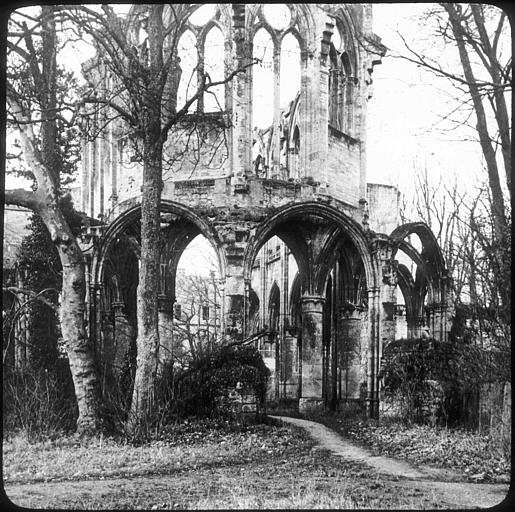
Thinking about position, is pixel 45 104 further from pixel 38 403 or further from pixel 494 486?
pixel 494 486

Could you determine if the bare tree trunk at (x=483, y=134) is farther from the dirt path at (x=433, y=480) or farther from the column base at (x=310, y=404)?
the column base at (x=310, y=404)

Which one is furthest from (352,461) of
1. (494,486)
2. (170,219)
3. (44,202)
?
(170,219)

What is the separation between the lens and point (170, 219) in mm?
19734

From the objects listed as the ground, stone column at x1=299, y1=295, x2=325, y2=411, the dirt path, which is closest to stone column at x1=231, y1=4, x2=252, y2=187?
stone column at x1=299, y1=295, x2=325, y2=411

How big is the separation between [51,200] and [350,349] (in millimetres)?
11489

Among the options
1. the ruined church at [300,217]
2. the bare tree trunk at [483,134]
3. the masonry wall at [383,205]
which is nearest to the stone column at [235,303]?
the ruined church at [300,217]

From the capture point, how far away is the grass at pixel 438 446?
371 inches

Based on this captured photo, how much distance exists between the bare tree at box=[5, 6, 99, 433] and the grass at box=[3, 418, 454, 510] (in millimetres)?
1076

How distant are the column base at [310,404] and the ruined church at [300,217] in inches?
1.5

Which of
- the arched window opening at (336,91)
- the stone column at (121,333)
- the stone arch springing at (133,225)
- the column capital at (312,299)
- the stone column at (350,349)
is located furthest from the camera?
the arched window opening at (336,91)

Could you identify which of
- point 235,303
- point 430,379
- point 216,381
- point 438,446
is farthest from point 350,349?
point 438,446

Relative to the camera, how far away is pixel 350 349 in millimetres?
21484

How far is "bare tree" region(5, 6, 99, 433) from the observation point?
1198 cm

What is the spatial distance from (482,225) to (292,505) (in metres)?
5.01
